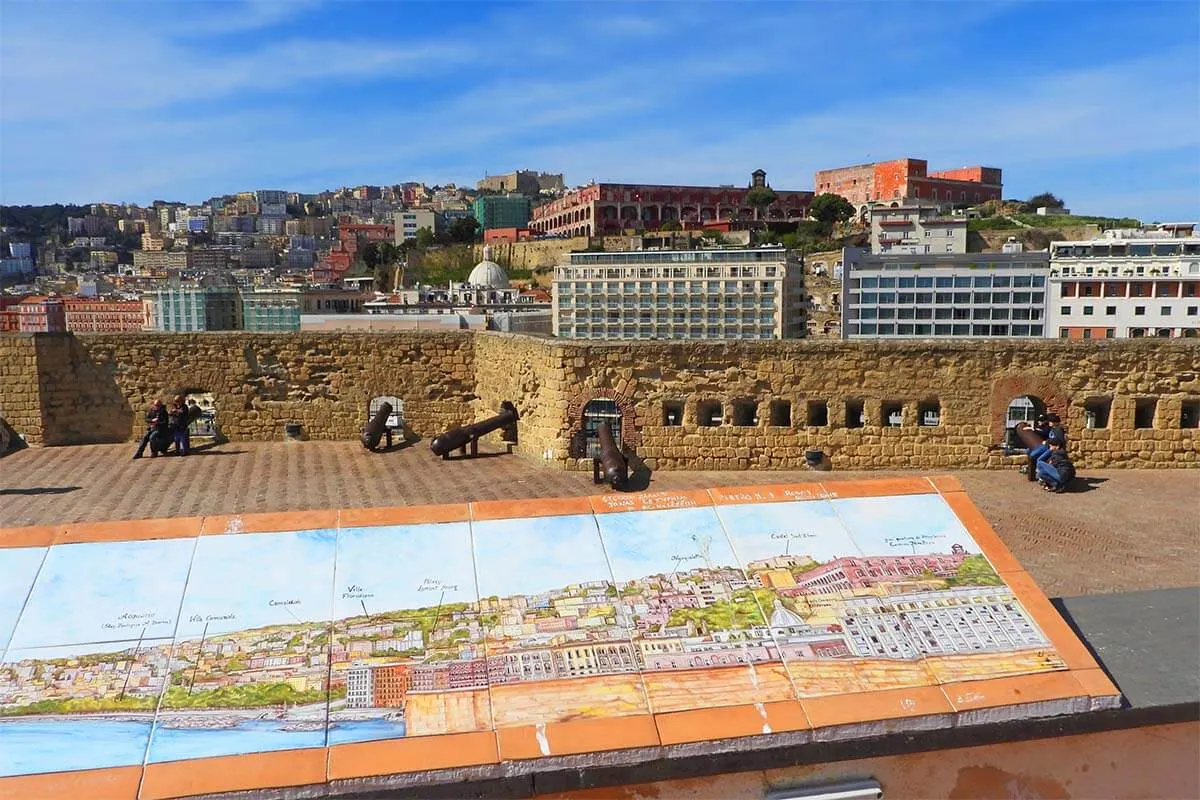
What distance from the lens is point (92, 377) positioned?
502 inches

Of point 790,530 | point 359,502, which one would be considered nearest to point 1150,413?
point 790,530

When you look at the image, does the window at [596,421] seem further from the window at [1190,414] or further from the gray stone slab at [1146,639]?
the window at [1190,414]

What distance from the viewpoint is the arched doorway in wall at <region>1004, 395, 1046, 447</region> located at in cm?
1102

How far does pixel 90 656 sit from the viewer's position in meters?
4.88

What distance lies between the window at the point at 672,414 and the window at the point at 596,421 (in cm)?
58

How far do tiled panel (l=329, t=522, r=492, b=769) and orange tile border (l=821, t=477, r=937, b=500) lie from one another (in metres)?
2.69

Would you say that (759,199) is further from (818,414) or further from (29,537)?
(29,537)

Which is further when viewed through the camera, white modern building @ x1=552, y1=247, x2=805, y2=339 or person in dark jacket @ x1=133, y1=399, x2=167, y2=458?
white modern building @ x1=552, y1=247, x2=805, y2=339

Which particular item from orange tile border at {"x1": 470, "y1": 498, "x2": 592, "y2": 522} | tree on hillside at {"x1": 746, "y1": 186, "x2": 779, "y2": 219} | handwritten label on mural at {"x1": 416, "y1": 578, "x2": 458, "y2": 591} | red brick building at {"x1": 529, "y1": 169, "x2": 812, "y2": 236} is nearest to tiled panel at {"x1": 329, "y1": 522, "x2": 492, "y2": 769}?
handwritten label on mural at {"x1": 416, "y1": 578, "x2": 458, "y2": 591}

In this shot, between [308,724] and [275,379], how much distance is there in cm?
902

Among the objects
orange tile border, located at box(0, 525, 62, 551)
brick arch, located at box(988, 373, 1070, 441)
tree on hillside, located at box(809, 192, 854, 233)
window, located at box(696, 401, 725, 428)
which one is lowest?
window, located at box(696, 401, 725, 428)

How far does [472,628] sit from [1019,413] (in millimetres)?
8916

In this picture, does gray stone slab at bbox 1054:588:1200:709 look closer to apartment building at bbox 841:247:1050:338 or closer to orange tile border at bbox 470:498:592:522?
orange tile border at bbox 470:498:592:522

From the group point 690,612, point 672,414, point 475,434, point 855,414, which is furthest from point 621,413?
point 690,612
